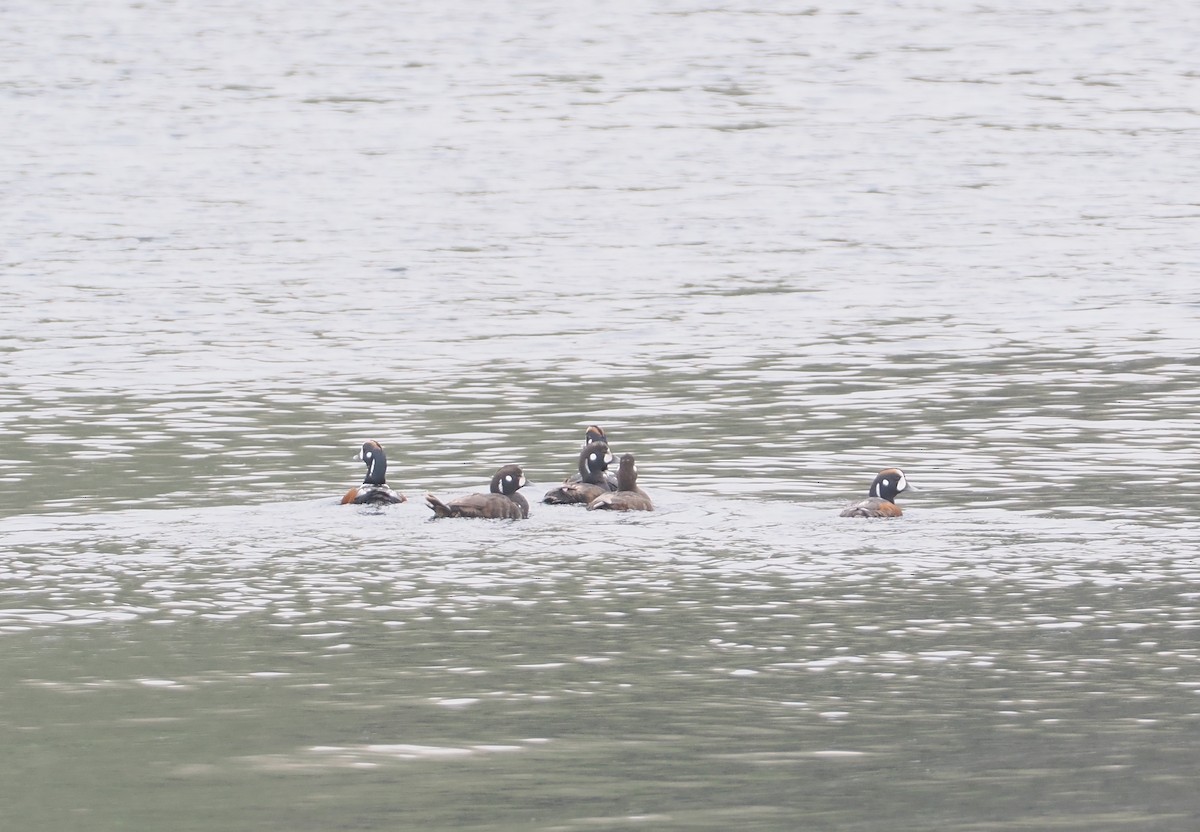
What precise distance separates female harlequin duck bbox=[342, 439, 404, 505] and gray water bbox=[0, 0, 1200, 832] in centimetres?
17

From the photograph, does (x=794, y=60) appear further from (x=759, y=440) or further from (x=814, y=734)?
(x=814, y=734)

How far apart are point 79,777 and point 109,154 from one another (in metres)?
37.2

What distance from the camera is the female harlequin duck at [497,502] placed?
728 inches

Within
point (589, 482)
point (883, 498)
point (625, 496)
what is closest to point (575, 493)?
point (589, 482)

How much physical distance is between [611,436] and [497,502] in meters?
4.44

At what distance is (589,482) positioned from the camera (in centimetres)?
1975

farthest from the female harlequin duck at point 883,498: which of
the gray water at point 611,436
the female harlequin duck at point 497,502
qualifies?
the female harlequin duck at point 497,502

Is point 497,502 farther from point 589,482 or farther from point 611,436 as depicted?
point 611,436

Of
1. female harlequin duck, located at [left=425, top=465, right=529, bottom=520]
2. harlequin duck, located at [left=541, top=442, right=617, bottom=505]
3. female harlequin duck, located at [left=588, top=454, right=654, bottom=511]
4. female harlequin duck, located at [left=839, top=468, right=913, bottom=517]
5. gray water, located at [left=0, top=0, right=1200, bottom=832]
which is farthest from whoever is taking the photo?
harlequin duck, located at [left=541, top=442, right=617, bottom=505]

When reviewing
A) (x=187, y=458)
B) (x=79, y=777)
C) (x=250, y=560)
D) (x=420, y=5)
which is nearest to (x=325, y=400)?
(x=187, y=458)

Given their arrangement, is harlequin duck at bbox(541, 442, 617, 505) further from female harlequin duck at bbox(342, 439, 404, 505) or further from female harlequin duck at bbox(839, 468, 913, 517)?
female harlequin duck at bbox(839, 468, 913, 517)

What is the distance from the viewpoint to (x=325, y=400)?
83.9ft

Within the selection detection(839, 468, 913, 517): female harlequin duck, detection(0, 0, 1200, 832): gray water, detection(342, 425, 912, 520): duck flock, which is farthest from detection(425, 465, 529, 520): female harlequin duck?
detection(839, 468, 913, 517): female harlequin duck

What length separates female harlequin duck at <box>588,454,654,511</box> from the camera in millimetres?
18688
